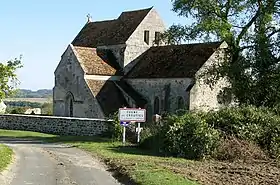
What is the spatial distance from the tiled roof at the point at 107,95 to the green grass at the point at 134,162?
1312cm

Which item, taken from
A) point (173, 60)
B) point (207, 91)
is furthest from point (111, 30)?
point (207, 91)

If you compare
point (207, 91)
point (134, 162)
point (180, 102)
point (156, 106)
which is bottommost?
point (134, 162)

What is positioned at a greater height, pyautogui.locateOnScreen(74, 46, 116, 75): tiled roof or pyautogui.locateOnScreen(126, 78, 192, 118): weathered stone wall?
pyautogui.locateOnScreen(74, 46, 116, 75): tiled roof

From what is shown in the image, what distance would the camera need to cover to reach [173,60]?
5228 cm

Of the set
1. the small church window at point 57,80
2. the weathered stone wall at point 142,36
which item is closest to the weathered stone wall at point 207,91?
the weathered stone wall at point 142,36

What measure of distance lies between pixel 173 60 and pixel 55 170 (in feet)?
107

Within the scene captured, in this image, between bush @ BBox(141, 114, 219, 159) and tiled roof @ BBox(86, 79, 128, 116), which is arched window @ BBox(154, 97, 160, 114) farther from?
bush @ BBox(141, 114, 219, 159)

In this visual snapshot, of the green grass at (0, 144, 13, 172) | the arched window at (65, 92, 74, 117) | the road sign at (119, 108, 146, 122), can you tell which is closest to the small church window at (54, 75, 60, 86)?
the arched window at (65, 92, 74, 117)

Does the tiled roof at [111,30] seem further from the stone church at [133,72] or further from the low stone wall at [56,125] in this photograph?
the low stone wall at [56,125]

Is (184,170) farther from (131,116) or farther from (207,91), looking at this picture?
(207,91)

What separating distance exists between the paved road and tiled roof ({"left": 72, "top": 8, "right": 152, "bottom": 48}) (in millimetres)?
31913

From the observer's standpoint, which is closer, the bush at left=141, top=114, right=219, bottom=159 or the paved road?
the paved road

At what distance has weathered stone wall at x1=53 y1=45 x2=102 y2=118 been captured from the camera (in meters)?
53.2

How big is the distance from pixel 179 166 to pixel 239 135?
684 cm
